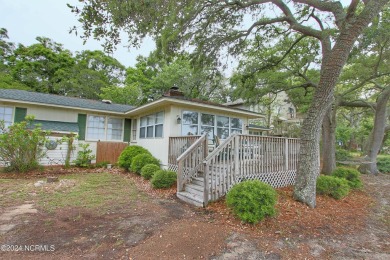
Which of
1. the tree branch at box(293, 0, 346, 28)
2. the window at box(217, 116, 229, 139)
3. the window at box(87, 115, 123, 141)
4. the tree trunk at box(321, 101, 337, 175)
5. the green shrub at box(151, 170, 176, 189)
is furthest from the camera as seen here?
the window at box(87, 115, 123, 141)

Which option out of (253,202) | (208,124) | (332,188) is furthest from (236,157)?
(208,124)

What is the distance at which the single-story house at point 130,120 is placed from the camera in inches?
336

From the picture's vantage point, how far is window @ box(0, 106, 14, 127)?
9219 mm

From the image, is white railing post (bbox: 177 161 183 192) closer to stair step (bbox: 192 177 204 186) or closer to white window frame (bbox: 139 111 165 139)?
stair step (bbox: 192 177 204 186)

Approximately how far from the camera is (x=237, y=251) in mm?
2998

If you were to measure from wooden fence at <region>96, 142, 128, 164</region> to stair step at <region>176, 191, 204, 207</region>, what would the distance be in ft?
22.1

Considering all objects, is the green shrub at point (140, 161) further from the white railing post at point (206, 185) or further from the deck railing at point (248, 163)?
the white railing post at point (206, 185)

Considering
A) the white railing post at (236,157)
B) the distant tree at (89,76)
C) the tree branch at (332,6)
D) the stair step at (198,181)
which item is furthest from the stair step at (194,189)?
the distant tree at (89,76)

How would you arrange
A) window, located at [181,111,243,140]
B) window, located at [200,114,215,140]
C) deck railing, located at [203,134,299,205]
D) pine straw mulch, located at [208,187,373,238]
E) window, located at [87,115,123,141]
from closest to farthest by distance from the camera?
pine straw mulch, located at [208,187,373,238] < deck railing, located at [203,134,299,205] < window, located at [181,111,243,140] < window, located at [200,114,215,140] < window, located at [87,115,123,141]

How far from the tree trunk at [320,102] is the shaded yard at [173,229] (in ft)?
1.63

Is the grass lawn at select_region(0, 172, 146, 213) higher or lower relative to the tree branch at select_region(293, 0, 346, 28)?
lower

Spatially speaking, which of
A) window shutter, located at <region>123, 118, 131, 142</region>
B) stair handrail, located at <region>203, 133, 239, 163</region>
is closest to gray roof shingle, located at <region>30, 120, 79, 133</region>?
window shutter, located at <region>123, 118, 131, 142</region>

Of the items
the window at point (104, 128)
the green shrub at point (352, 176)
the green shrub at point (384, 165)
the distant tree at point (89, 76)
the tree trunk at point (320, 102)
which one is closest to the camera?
the tree trunk at point (320, 102)

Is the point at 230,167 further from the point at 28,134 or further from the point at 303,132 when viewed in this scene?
the point at 28,134
